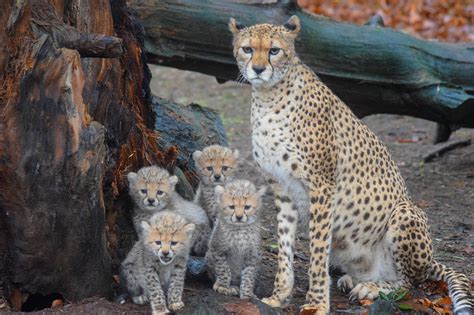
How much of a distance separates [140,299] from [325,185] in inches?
53.4

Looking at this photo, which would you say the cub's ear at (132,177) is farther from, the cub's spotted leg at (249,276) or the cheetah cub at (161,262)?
the cub's spotted leg at (249,276)

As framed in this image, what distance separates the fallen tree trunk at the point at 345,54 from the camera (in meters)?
7.66

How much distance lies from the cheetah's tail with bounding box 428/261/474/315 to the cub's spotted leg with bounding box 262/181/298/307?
1.03 m

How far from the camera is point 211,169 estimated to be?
654cm

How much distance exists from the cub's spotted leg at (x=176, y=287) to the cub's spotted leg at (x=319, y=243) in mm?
827

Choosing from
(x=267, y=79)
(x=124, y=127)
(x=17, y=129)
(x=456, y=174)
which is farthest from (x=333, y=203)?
(x=456, y=174)

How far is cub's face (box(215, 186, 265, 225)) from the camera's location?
18.8ft

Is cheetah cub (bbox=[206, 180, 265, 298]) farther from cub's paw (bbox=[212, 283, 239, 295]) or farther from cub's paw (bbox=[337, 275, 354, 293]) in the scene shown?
cub's paw (bbox=[337, 275, 354, 293])

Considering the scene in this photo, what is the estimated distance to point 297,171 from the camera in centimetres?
567

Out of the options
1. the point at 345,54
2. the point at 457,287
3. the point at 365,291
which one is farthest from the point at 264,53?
the point at 345,54

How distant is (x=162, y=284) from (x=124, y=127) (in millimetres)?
1094

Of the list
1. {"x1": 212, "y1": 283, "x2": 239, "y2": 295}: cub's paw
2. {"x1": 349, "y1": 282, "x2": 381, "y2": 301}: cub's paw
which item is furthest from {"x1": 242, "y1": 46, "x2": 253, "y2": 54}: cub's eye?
{"x1": 349, "y1": 282, "x2": 381, "y2": 301}: cub's paw

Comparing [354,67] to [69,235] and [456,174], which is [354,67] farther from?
[69,235]

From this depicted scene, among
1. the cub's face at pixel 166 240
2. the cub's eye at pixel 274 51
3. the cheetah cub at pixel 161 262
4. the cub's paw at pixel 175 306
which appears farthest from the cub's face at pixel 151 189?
the cub's eye at pixel 274 51
